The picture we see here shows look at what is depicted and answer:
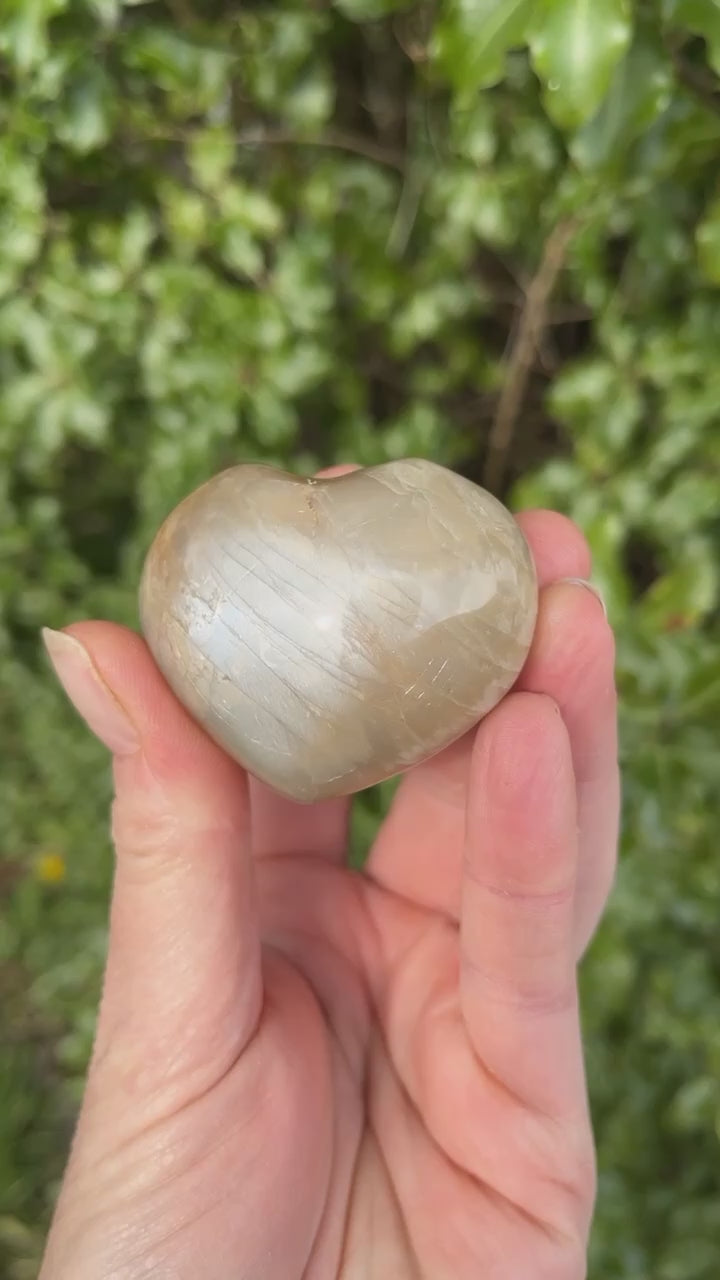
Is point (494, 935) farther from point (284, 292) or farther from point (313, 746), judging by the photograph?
point (284, 292)

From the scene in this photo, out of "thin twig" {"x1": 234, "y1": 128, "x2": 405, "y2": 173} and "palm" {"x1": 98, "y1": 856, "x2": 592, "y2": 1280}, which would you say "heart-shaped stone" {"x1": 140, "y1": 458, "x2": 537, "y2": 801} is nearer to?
"palm" {"x1": 98, "y1": 856, "x2": 592, "y2": 1280}

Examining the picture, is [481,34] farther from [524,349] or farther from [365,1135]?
[365,1135]

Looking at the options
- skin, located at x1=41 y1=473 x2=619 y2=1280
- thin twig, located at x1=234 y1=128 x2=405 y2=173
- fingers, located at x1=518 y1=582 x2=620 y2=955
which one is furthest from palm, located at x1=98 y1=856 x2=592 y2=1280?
thin twig, located at x1=234 y1=128 x2=405 y2=173

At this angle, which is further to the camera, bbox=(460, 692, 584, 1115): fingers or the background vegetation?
the background vegetation

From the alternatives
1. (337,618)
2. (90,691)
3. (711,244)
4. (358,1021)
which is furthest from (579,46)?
(358,1021)

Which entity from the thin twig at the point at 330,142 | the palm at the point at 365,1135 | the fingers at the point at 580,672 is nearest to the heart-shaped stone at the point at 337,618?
the fingers at the point at 580,672

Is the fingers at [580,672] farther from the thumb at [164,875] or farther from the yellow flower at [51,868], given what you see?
the yellow flower at [51,868]
